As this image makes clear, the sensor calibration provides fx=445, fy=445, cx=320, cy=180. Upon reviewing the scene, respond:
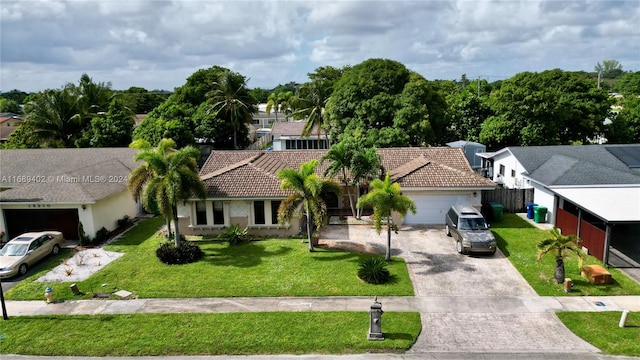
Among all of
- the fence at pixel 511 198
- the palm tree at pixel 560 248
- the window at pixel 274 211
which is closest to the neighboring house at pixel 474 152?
the fence at pixel 511 198

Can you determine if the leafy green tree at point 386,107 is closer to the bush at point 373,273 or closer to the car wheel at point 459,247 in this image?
the car wheel at point 459,247

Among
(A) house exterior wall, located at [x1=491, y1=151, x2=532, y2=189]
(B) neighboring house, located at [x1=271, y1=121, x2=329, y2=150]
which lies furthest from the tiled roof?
(B) neighboring house, located at [x1=271, y1=121, x2=329, y2=150]

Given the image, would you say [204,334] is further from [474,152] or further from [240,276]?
[474,152]

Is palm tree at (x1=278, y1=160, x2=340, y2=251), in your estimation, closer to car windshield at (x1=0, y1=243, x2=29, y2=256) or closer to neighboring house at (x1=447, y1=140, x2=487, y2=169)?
car windshield at (x1=0, y1=243, x2=29, y2=256)

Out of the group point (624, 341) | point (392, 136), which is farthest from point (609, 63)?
point (624, 341)

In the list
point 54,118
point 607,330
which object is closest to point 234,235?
point 607,330
